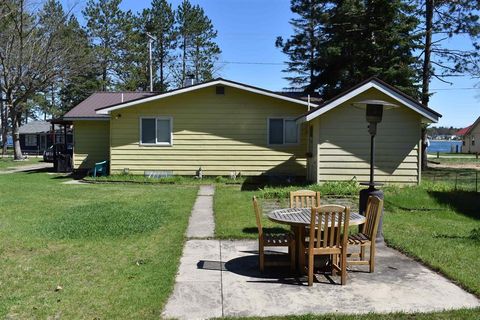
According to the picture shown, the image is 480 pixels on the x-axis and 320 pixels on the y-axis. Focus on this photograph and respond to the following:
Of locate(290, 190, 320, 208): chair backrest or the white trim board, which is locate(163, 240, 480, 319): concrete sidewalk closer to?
locate(290, 190, 320, 208): chair backrest

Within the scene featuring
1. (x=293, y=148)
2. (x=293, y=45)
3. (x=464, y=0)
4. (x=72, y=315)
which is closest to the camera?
(x=72, y=315)

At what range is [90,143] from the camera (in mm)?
19797

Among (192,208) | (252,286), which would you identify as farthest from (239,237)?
(192,208)

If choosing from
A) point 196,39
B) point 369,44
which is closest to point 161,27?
point 196,39

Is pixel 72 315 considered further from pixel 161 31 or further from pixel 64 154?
pixel 161 31

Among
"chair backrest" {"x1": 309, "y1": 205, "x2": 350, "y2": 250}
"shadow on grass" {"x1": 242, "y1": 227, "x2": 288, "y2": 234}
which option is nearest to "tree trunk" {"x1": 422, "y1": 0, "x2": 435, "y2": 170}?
"shadow on grass" {"x1": 242, "y1": 227, "x2": 288, "y2": 234}

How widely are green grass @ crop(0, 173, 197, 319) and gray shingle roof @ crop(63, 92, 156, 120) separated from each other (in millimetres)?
7454

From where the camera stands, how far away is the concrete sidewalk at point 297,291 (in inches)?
180

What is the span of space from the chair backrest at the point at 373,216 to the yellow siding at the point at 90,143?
15364 millimetres

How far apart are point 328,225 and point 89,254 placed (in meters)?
3.41

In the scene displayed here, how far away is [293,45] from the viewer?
36469 millimetres

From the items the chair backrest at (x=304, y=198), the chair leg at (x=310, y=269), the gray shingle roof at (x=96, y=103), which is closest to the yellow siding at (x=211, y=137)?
the gray shingle roof at (x=96, y=103)

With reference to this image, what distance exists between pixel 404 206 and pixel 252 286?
23.4ft

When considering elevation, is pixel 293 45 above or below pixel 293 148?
above
